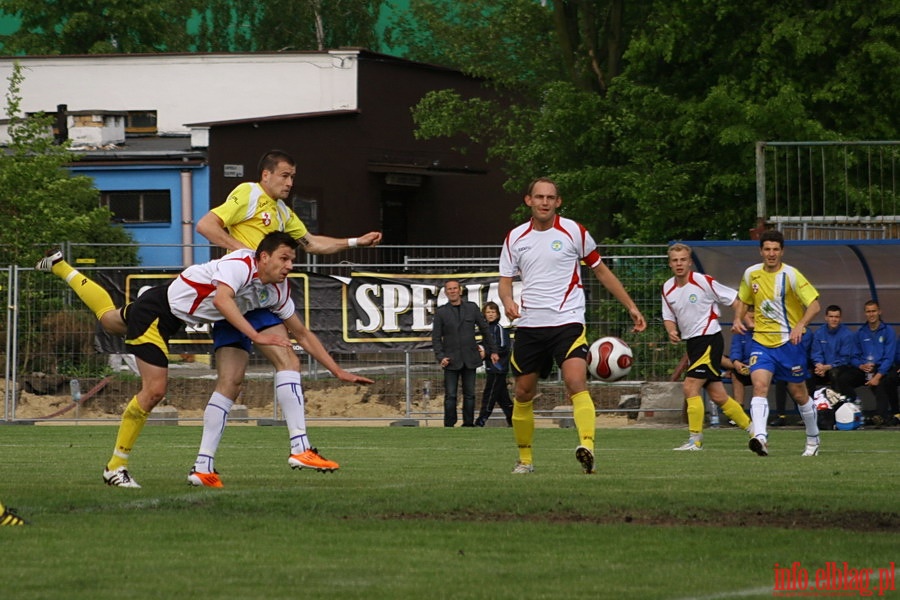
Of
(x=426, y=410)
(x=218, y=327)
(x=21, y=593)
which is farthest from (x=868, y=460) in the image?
(x=426, y=410)

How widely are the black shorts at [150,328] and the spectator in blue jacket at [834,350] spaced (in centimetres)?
1324

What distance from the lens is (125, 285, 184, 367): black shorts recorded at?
34.2 ft

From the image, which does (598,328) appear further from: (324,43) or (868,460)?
(324,43)

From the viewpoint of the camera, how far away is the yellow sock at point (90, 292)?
11.0m

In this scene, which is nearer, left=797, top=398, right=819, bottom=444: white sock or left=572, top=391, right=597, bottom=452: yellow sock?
left=572, top=391, right=597, bottom=452: yellow sock

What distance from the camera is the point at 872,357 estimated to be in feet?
71.1

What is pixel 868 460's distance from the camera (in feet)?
44.8

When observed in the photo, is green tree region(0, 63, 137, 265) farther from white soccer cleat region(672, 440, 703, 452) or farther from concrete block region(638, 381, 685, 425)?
white soccer cleat region(672, 440, 703, 452)

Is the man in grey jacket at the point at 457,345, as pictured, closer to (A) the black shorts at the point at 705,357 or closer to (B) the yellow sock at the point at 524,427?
(A) the black shorts at the point at 705,357

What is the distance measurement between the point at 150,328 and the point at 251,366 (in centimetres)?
1371

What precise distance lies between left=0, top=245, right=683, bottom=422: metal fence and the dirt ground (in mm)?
16

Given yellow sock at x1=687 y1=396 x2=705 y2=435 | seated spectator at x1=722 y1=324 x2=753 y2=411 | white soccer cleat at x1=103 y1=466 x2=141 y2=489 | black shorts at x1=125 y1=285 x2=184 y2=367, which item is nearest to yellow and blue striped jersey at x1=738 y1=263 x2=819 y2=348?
yellow sock at x1=687 y1=396 x2=705 y2=435

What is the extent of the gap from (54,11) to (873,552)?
59.1 m

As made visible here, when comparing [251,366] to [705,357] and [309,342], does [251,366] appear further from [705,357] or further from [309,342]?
[309,342]
